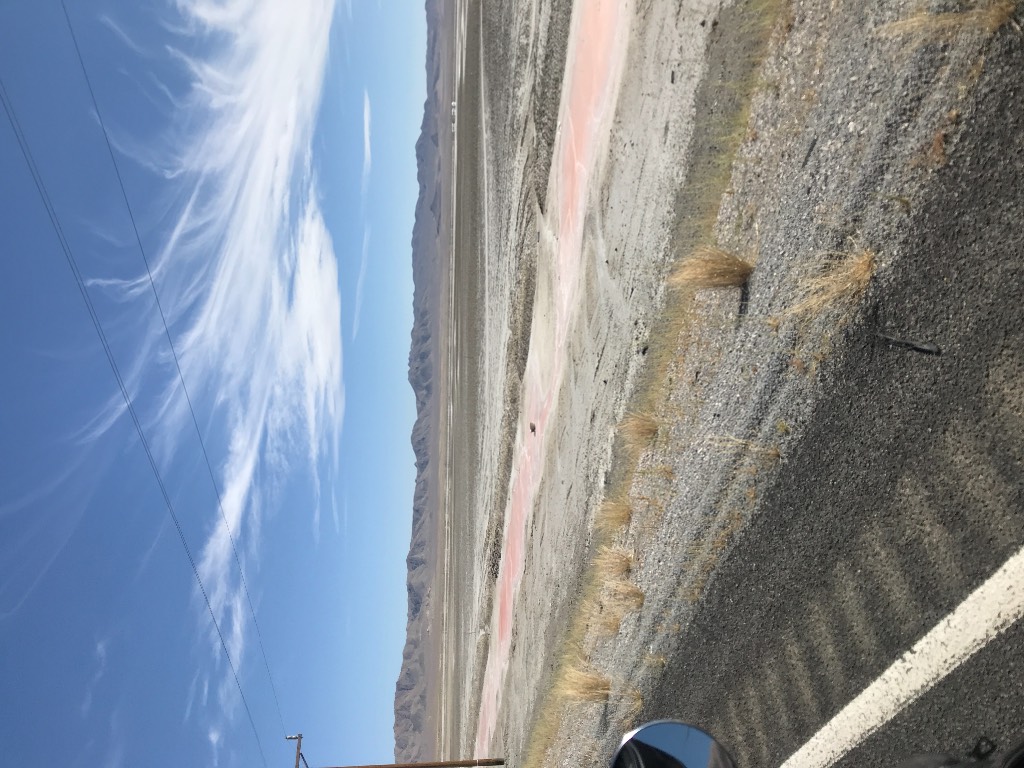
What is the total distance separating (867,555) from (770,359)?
142 centimetres

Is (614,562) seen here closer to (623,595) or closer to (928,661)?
(623,595)

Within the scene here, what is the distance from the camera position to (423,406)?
293 ft

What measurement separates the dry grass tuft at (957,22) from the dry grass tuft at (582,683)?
611 centimetres

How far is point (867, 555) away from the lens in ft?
13.6

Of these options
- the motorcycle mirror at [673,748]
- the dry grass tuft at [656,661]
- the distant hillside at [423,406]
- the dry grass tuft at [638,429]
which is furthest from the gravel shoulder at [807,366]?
the distant hillside at [423,406]

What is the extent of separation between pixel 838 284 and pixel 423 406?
281ft

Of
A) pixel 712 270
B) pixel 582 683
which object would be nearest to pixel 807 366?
pixel 712 270

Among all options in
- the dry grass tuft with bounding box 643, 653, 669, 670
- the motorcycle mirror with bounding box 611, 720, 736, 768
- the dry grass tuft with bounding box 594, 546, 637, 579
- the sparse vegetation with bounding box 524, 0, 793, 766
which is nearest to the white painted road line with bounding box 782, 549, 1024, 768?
the motorcycle mirror with bounding box 611, 720, 736, 768

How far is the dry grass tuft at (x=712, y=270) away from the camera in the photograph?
213 inches

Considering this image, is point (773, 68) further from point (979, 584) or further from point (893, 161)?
point (979, 584)

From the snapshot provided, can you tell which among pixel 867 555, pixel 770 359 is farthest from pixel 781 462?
pixel 867 555

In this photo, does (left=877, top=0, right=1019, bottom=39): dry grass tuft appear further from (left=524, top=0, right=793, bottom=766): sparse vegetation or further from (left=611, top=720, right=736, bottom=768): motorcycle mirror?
(left=611, top=720, right=736, bottom=768): motorcycle mirror

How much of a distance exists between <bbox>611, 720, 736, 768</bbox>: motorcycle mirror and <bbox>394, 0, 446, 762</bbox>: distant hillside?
7334 cm

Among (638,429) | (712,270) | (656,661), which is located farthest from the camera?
(638,429)
